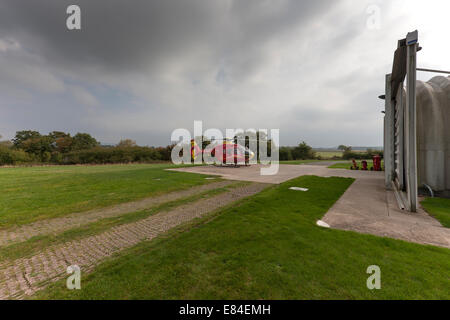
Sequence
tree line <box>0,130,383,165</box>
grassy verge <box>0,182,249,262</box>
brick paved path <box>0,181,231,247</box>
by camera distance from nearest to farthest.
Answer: grassy verge <box>0,182,249,262</box> → brick paved path <box>0,181,231,247</box> → tree line <box>0,130,383,165</box>

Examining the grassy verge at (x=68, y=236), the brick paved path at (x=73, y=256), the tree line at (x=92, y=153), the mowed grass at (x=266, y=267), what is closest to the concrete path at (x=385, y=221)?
the mowed grass at (x=266, y=267)

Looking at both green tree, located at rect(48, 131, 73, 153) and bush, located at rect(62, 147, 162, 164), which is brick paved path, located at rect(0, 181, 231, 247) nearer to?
bush, located at rect(62, 147, 162, 164)

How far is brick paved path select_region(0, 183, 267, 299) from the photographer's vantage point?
2.07 metres

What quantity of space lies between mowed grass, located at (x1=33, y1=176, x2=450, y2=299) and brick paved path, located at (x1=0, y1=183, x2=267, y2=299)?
0.27 meters

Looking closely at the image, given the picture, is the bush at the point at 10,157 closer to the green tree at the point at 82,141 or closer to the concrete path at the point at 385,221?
the green tree at the point at 82,141

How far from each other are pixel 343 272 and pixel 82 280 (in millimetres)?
3176

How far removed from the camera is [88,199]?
5836 mm

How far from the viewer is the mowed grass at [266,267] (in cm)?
176

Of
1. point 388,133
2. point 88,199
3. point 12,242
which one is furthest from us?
point 388,133

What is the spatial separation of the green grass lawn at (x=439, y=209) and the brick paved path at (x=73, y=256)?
18.6ft

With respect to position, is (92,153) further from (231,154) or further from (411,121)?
(411,121)

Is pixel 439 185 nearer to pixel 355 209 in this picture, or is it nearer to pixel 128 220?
pixel 355 209

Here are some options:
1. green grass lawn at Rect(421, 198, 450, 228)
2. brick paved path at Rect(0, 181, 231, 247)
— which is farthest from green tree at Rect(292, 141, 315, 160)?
brick paved path at Rect(0, 181, 231, 247)

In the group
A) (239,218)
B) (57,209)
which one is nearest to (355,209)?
(239,218)
